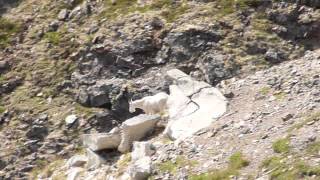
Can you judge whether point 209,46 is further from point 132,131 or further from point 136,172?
point 136,172

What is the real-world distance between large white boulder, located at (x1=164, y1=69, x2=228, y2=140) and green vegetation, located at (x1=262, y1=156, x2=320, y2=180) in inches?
152

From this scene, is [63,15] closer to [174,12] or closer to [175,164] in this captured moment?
[174,12]

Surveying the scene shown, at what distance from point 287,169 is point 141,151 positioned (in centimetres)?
535

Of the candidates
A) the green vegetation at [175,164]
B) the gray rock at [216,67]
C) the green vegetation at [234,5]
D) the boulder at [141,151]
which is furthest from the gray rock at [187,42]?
the green vegetation at [175,164]

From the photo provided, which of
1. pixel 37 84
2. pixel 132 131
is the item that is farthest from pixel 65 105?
pixel 132 131

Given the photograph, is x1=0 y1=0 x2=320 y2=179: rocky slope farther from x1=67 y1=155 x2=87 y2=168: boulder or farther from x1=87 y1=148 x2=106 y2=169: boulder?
x1=67 y1=155 x2=87 y2=168: boulder

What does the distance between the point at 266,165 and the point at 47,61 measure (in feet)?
40.7

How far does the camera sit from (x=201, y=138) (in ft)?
63.8

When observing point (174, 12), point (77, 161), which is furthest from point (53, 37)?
point (77, 161)

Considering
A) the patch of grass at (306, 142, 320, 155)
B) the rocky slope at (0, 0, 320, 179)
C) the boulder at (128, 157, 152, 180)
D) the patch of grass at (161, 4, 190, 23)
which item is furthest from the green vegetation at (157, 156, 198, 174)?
the patch of grass at (161, 4, 190, 23)

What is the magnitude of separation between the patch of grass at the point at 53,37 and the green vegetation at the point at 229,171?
11422 millimetres

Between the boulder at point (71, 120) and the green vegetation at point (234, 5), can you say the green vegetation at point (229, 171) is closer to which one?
the boulder at point (71, 120)

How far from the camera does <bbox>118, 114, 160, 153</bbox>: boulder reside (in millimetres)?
21125

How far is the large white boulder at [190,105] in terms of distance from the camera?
20.4 m
